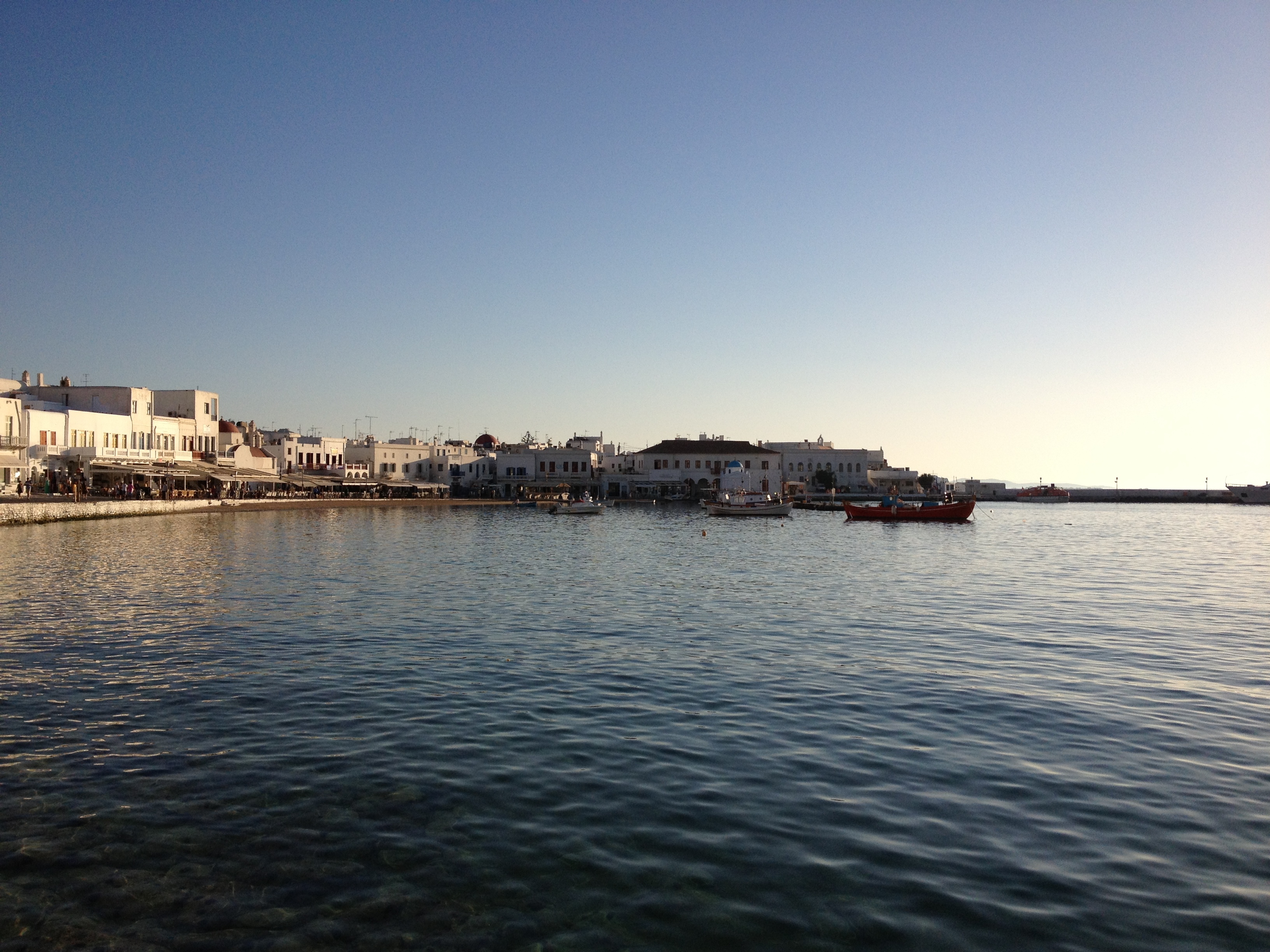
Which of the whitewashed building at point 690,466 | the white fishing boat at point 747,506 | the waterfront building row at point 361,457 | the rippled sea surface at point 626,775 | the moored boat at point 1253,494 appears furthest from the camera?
the moored boat at point 1253,494

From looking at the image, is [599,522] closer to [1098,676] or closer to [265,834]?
[1098,676]

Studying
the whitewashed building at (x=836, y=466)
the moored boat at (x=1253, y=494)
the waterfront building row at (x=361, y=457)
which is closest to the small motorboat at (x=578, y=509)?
the waterfront building row at (x=361, y=457)

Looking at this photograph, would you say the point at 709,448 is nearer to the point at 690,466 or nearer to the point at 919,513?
the point at 690,466

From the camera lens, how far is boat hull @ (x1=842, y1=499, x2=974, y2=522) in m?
77.1

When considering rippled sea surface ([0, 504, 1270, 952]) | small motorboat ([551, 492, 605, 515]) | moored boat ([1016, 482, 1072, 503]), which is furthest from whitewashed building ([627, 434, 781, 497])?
rippled sea surface ([0, 504, 1270, 952])

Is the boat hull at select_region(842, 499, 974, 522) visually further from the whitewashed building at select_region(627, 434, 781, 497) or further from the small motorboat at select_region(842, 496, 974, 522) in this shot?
the whitewashed building at select_region(627, 434, 781, 497)

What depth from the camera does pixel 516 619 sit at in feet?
69.4

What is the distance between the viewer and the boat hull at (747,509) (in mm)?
78312

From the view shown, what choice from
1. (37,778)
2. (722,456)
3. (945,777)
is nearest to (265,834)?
A: (37,778)

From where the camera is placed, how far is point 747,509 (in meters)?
78.4

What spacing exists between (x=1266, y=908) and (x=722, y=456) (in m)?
114

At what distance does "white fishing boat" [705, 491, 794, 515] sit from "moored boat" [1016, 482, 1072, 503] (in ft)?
263

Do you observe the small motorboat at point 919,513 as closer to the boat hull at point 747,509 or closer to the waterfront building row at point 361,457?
the boat hull at point 747,509

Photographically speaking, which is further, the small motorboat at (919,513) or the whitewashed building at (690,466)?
the whitewashed building at (690,466)
